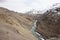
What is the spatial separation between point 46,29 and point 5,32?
41.0 m

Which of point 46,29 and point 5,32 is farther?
point 46,29

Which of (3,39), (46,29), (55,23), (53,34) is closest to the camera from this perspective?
(3,39)

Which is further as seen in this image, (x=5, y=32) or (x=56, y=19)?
(x=56, y=19)

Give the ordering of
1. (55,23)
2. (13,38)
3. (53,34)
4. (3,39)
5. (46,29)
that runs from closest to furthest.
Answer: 1. (3,39)
2. (13,38)
3. (53,34)
4. (46,29)
5. (55,23)

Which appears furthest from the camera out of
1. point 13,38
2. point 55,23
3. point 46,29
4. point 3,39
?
point 55,23

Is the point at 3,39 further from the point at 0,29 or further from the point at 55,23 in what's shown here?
the point at 55,23

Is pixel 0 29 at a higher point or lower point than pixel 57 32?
higher

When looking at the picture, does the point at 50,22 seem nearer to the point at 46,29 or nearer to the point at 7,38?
the point at 46,29

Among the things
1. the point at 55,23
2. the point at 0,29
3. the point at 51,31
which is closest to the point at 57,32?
the point at 51,31

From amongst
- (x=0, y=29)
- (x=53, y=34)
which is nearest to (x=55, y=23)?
(x=53, y=34)

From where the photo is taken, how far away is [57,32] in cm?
6656

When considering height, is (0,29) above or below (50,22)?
above

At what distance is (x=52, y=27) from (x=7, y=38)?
1813 inches

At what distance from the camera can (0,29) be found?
97.1ft
